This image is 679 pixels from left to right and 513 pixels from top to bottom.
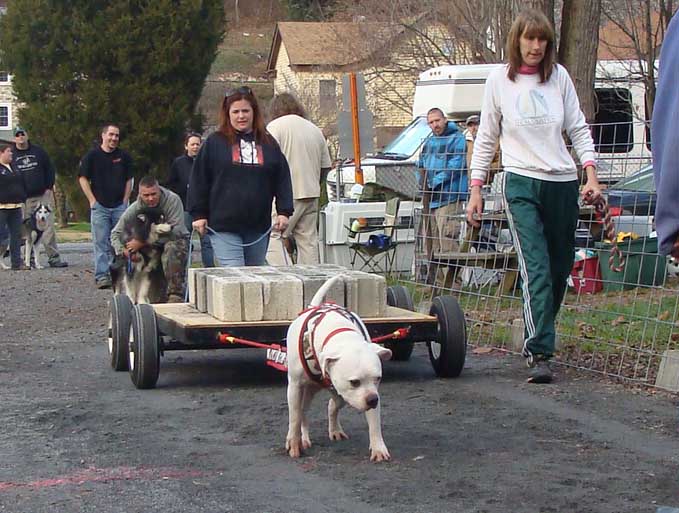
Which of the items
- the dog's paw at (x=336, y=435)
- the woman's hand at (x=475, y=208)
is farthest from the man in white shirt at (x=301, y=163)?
the dog's paw at (x=336, y=435)

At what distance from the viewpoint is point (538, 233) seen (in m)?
7.45

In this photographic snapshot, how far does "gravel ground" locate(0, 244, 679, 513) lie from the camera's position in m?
4.92

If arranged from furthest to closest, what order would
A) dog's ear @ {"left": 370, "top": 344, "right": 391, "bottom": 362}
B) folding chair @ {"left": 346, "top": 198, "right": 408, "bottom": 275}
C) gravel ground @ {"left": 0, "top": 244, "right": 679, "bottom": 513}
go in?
folding chair @ {"left": 346, "top": 198, "right": 408, "bottom": 275}, dog's ear @ {"left": 370, "top": 344, "right": 391, "bottom": 362}, gravel ground @ {"left": 0, "top": 244, "right": 679, "bottom": 513}

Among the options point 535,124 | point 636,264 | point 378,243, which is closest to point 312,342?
point 535,124

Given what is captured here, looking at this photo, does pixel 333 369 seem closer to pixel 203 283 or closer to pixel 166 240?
pixel 203 283

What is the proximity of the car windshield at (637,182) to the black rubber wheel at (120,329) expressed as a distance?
12.0 ft

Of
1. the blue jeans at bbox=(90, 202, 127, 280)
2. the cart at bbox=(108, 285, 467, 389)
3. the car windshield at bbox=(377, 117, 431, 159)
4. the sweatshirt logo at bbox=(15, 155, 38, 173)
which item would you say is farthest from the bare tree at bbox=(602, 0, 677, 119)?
the cart at bbox=(108, 285, 467, 389)

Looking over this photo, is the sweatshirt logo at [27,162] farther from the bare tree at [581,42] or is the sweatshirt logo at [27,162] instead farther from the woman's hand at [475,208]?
the woman's hand at [475,208]

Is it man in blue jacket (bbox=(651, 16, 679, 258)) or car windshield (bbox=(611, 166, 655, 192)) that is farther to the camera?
car windshield (bbox=(611, 166, 655, 192))

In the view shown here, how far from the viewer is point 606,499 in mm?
4809

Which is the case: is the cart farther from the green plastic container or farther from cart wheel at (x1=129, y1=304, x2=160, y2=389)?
the green plastic container

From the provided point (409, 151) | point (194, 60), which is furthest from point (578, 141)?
point (194, 60)

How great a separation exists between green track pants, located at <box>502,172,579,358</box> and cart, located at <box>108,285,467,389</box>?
1.49ft

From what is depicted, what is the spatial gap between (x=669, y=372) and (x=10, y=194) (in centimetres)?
1250
